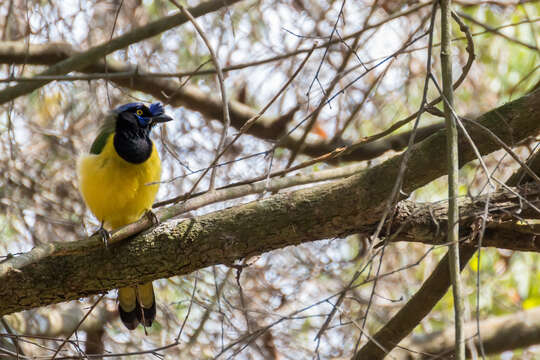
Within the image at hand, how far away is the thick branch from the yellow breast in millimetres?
1020

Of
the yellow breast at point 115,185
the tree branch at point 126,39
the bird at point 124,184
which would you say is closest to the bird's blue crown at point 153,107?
the bird at point 124,184

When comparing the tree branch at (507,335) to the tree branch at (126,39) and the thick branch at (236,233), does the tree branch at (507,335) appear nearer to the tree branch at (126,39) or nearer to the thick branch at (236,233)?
the thick branch at (236,233)

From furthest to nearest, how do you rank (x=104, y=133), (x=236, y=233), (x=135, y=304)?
1. (x=104, y=133)
2. (x=135, y=304)
3. (x=236, y=233)

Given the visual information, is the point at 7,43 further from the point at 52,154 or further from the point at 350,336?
the point at 350,336

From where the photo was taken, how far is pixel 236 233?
9.99ft

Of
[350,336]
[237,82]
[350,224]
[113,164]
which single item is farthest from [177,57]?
[350,224]

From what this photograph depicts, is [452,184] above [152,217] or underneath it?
underneath

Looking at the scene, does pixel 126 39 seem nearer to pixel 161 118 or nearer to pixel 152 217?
pixel 161 118

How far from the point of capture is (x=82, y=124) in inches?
237

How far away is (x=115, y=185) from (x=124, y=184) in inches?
2.3

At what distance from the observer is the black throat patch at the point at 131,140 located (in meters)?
4.32

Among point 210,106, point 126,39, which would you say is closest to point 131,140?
Result: point 126,39

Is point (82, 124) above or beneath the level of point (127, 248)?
above

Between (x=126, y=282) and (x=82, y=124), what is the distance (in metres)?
3.12
